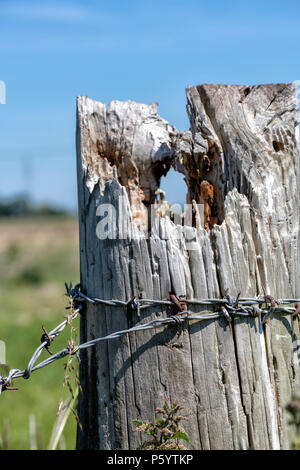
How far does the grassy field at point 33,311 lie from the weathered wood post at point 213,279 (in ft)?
1.20

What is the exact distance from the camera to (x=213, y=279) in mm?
2260

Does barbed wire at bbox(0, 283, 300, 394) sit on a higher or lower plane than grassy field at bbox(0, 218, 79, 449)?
lower

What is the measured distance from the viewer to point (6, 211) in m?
53.5

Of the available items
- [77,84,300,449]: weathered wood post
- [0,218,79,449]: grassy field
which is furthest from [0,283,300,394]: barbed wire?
[0,218,79,449]: grassy field

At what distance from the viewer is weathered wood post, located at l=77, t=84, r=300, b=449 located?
2246 mm

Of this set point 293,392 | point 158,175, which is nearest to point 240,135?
point 158,175

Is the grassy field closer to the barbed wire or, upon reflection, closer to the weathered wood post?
the barbed wire

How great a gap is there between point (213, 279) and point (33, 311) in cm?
1249

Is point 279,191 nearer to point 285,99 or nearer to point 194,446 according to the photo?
point 285,99

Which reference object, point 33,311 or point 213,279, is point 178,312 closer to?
point 213,279

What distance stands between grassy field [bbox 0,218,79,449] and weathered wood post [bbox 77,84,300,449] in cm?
36

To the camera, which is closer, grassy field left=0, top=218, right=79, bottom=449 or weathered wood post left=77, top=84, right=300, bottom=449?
weathered wood post left=77, top=84, right=300, bottom=449

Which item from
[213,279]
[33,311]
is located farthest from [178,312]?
[33,311]

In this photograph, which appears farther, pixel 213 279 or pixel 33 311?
pixel 33 311
